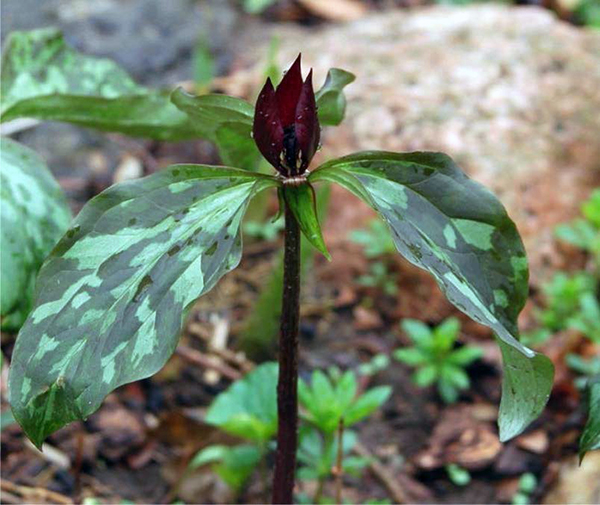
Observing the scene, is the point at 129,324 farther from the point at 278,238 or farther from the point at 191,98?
the point at 278,238

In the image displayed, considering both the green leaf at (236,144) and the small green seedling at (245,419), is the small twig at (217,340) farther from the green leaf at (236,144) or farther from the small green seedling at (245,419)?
the green leaf at (236,144)

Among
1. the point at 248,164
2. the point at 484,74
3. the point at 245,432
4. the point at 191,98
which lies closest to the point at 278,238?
the point at 484,74

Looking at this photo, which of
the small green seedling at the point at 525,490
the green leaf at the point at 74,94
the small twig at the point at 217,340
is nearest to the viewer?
the green leaf at the point at 74,94

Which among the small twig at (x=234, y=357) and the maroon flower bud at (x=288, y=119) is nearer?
the maroon flower bud at (x=288, y=119)

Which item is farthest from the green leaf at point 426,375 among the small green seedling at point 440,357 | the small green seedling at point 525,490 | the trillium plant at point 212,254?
the trillium plant at point 212,254

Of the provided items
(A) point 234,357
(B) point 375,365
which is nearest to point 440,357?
(B) point 375,365

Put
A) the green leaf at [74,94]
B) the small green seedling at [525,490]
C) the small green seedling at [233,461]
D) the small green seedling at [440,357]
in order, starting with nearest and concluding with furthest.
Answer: the green leaf at [74,94]
the small green seedling at [233,461]
the small green seedling at [525,490]
the small green seedling at [440,357]

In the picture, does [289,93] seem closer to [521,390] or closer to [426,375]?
[521,390]
